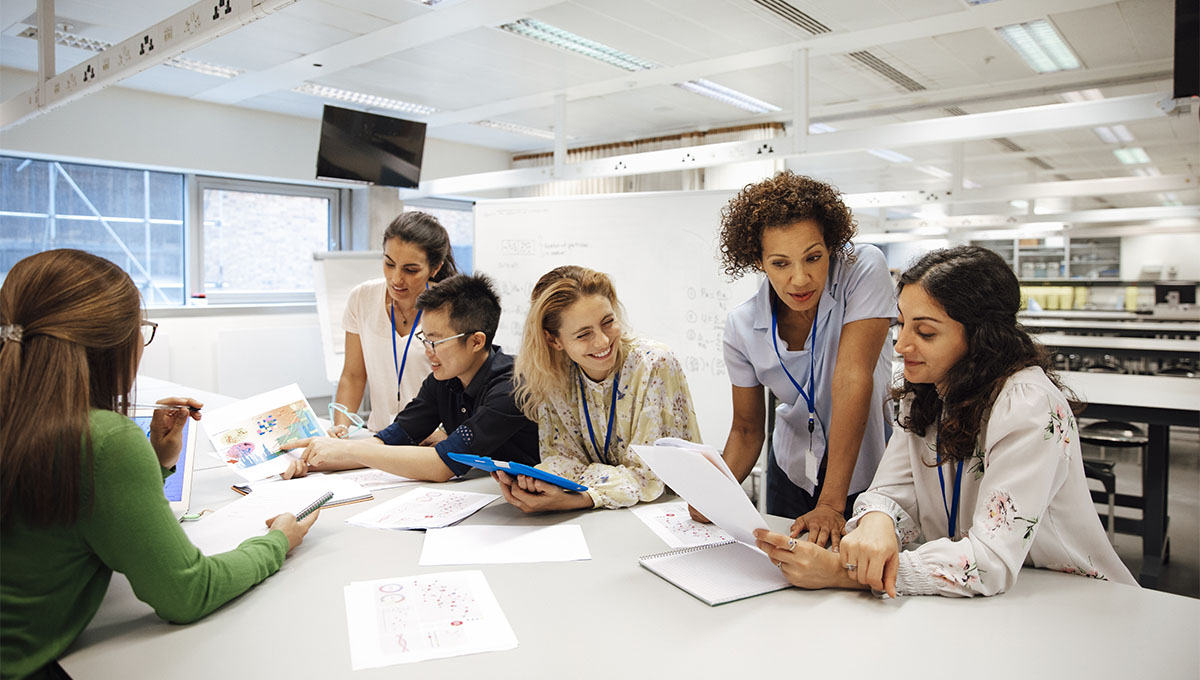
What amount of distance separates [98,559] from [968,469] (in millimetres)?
1456

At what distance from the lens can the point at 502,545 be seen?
4.77 ft

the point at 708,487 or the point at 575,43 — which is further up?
the point at 575,43

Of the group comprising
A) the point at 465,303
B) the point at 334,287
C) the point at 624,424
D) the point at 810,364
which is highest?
the point at 334,287

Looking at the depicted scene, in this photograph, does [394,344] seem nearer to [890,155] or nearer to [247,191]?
[247,191]

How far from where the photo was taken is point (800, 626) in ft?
3.61

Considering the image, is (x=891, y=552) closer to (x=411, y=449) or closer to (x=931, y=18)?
(x=411, y=449)

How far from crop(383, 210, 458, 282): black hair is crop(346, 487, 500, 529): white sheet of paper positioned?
0.88 m

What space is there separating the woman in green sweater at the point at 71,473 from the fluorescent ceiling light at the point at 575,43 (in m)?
3.49

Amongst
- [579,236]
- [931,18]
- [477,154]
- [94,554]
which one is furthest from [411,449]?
[477,154]

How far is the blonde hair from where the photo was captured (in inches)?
69.8

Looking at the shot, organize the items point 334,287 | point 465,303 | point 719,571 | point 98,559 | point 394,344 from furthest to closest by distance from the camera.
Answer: point 334,287 → point 394,344 → point 465,303 → point 719,571 → point 98,559

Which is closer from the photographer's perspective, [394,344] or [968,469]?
[968,469]

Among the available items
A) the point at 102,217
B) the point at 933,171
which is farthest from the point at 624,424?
the point at 933,171

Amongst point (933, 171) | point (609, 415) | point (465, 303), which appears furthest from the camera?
point (933, 171)
